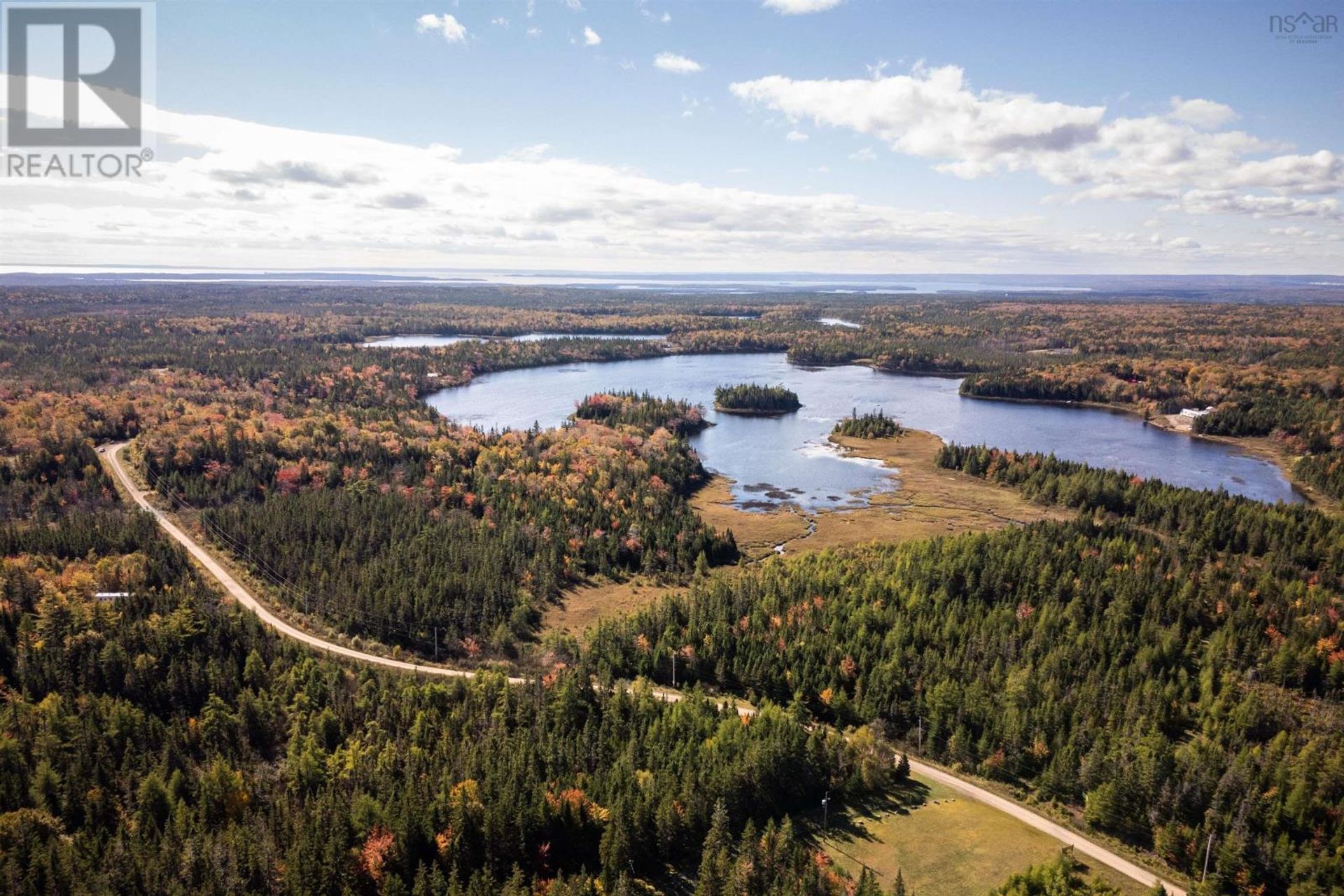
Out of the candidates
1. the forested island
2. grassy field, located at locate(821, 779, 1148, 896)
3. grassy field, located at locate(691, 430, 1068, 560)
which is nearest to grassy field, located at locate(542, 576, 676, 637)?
the forested island

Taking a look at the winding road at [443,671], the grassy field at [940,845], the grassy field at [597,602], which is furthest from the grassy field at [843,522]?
the grassy field at [940,845]

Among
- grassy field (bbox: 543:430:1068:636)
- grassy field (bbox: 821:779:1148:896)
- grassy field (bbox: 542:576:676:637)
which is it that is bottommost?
grassy field (bbox: 821:779:1148:896)

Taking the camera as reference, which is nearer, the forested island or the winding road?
the forested island

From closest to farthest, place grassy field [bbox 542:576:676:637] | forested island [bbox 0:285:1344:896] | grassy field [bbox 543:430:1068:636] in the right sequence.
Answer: forested island [bbox 0:285:1344:896] < grassy field [bbox 542:576:676:637] < grassy field [bbox 543:430:1068:636]

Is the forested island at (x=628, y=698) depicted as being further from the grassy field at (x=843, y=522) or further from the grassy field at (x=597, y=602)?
the grassy field at (x=843, y=522)

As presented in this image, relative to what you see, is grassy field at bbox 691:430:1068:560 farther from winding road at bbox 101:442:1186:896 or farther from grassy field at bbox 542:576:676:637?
winding road at bbox 101:442:1186:896

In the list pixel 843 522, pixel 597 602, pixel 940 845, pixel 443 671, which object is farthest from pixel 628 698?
pixel 843 522

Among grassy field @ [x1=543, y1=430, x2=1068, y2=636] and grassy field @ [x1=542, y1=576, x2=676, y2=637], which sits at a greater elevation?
grassy field @ [x1=543, y1=430, x2=1068, y2=636]
